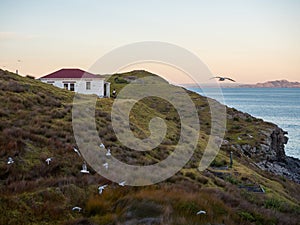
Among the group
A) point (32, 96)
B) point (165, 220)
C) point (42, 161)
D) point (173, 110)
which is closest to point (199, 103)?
point (173, 110)

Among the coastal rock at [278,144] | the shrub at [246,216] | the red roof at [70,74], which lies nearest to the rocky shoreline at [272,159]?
the coastal rock at [278,144]

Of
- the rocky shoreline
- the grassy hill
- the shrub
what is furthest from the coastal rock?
the shrub

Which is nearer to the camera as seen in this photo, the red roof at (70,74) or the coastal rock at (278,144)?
the coastal rock at (278,144)

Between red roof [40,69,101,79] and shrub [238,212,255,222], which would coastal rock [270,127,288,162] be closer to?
red roof [40,69,101,79]

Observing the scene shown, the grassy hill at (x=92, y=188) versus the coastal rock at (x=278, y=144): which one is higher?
the grassy hill at (x=92, y=188)

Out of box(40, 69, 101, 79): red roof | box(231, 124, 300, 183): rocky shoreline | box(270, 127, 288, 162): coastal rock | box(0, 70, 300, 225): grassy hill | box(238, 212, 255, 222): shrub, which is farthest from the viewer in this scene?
box(40, 69, 101, 79): red roof

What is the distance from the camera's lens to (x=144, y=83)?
75.3 meters

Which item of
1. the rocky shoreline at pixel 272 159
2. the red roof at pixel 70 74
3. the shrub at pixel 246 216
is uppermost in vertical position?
the red roof at pixel 70 74

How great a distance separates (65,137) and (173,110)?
112 ft

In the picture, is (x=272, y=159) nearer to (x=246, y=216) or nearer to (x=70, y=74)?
(x=70, y=74)

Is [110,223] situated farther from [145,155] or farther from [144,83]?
[144,83]

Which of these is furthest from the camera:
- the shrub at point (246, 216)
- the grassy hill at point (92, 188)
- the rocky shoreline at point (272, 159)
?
the rocky shoreline at point (272, 159)

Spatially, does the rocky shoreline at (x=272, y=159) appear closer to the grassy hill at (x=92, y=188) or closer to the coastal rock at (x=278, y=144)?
the coastal rock at (x=278, y=144)

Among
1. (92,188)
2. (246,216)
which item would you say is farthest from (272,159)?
(92,188)
